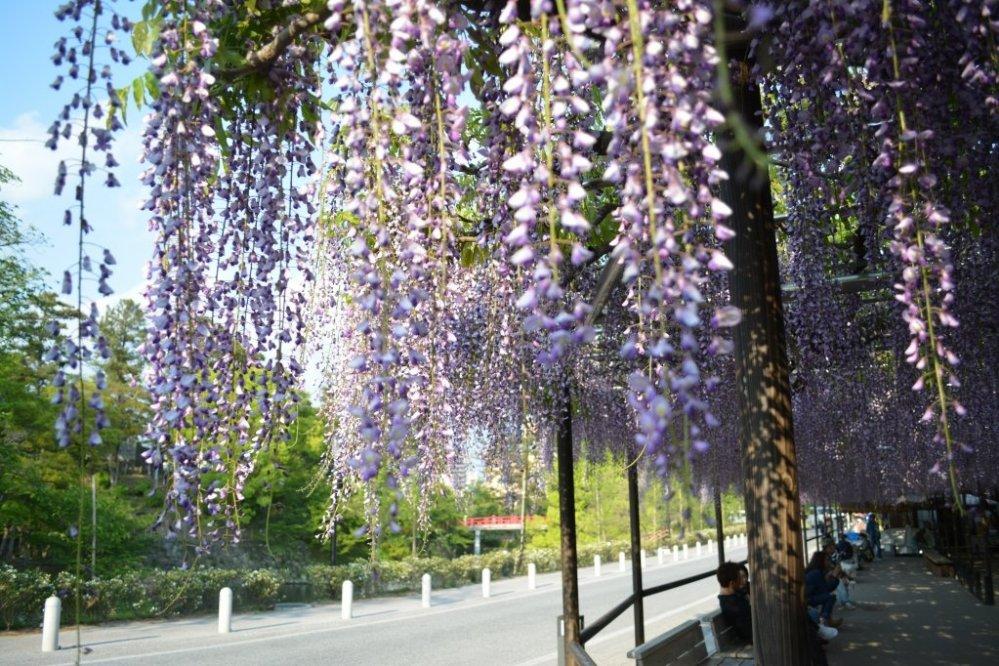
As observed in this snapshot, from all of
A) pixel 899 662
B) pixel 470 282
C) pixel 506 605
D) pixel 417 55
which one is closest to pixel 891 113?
pixel 417 55

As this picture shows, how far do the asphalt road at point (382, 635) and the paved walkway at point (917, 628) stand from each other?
10.0ft

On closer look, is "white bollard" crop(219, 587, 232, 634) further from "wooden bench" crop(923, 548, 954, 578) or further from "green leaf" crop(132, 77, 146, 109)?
"wooden bench" crop(923, 548, 954, 578)

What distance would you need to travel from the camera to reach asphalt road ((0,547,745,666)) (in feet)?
40.4

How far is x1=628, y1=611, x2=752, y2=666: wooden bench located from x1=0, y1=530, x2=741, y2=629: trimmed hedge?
14.8ft

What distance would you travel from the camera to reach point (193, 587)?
19547mm

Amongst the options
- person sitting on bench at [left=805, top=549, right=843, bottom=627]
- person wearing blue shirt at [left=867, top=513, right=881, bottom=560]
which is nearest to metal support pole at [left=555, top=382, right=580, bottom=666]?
person sitting on bench at [left=805, top=549, right=843, bottom=627]

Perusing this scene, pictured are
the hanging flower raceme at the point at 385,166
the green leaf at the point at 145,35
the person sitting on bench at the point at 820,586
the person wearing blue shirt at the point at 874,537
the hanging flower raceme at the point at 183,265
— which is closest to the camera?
the hanging flower raceme at the point at 385,166

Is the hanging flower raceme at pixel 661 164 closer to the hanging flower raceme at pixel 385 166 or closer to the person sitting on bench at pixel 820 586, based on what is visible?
the hanging flower raceme at pixel 385 166

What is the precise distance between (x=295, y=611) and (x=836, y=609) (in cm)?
1340

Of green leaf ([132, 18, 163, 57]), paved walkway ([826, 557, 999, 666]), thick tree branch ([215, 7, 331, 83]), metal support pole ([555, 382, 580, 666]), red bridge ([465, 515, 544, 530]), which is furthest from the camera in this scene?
red bridge ([465, 515, 544, 530])

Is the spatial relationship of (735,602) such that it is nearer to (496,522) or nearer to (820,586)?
(820,586)

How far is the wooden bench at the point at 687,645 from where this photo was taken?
5754mm

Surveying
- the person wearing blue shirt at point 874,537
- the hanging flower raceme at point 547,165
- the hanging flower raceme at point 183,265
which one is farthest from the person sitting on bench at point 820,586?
the person wearing blue shirt at point 874,537

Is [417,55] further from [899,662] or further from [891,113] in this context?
[899,662]
